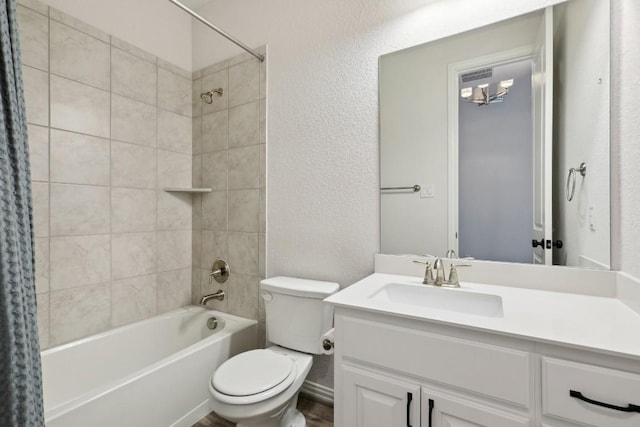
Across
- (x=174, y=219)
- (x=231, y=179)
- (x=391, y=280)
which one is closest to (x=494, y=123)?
(x=391, y=280)

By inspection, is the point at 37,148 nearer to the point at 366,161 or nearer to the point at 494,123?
the point at 366,161

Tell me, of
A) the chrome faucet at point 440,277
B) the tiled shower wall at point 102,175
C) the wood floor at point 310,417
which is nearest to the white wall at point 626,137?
the chrome faucet at point 440,277

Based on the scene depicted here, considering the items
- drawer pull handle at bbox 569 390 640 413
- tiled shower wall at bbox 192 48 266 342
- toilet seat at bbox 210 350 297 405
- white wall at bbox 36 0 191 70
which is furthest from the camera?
tiled shower wall at bbox 192 48 266 342

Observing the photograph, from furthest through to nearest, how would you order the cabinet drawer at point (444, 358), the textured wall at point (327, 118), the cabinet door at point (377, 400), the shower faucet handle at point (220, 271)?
the shower faucet handle at point (220, 271) < the textured wall at point (327, 118) < the cabinet door at point (377, 400) < the cabinet drawer at point (444, 358)

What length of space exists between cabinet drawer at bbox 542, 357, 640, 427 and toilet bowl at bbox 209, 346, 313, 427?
3.17 ft

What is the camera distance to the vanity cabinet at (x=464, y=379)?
0.76 metres

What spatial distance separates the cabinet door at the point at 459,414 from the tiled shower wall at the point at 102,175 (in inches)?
74.2

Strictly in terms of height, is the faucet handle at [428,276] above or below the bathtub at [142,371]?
above

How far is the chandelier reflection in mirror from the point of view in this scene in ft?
4.36

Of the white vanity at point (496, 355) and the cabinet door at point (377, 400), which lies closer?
the white vanity at point (496, 355)

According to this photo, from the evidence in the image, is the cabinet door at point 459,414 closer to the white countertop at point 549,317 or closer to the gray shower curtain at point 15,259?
the white countertop at point 549,317

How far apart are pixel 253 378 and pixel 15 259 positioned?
958mm

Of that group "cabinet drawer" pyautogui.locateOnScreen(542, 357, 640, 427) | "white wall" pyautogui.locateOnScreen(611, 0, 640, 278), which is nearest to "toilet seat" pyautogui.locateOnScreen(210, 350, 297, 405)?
"cabinet drawer" pyautogui.locateOnScreen(542, 357, 640, 427)

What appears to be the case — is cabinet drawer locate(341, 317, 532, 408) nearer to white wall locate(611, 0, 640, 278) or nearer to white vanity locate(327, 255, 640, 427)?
white vanity locate(327, 255, 640, 427)
